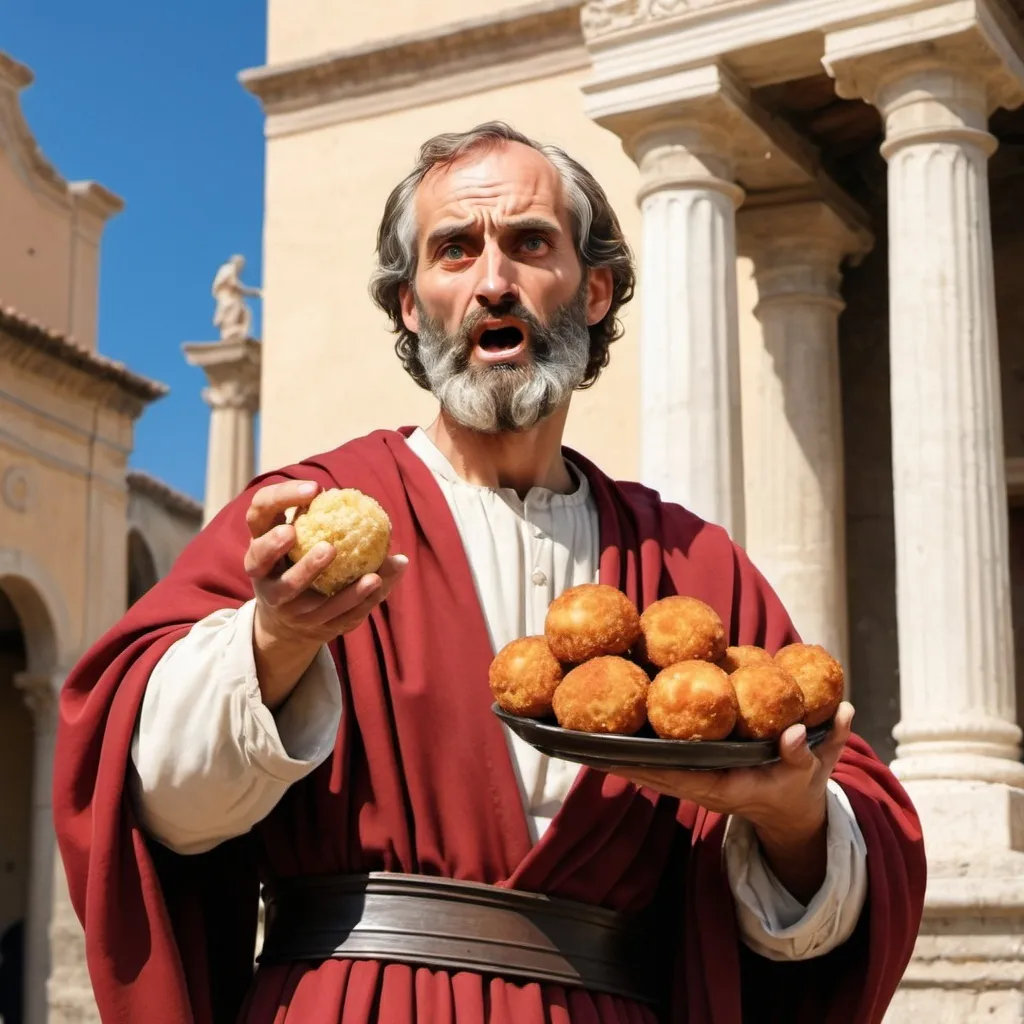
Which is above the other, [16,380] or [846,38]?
[16,380]

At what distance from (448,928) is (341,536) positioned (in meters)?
0.58

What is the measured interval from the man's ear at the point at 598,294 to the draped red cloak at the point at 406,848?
479 millimetres

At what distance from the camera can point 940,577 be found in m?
7.54

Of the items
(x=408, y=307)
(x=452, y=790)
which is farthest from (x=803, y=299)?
(x=452, y=790)

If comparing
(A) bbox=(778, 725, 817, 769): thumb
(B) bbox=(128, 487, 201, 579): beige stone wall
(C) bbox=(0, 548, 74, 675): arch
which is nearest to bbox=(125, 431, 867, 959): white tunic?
(A) bbox=(778, 725, 817, 769): thumb

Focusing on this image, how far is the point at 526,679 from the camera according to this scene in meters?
2.16

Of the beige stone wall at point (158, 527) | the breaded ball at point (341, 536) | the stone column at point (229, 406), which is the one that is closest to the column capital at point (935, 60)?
the breaded ball at point (341, 536)

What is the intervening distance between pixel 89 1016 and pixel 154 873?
1544 centimetres

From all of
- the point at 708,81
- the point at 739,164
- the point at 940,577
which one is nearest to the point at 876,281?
the point at 739,164

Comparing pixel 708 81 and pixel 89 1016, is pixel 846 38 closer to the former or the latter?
pixel 708 81

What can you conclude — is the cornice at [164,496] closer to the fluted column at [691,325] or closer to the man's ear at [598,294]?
the fluted column at [691,325]

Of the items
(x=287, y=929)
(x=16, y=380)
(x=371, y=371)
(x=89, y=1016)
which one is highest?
(x=16, y=380)

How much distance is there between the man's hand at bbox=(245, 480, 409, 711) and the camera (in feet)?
6.47

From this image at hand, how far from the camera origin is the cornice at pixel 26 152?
814 inches
